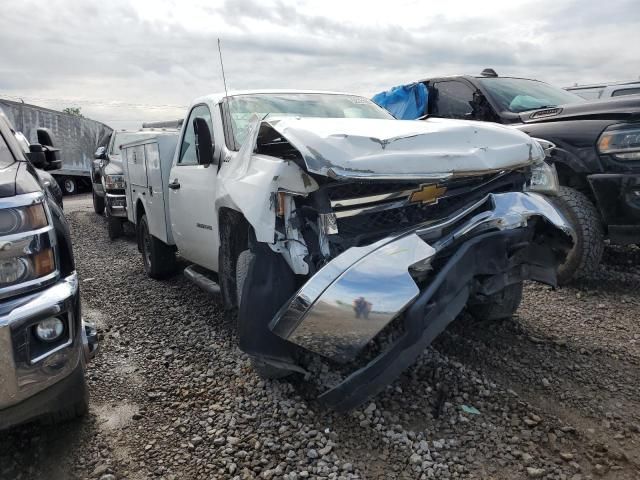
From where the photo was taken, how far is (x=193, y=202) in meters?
4.22

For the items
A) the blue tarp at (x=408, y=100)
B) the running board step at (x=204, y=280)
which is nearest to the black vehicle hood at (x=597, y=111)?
the blue tarp at (x=408, y=100)

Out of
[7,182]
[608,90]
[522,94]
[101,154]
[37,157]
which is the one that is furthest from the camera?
[101,154]

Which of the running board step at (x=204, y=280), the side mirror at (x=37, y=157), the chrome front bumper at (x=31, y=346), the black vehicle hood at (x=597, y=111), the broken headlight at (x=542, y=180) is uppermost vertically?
the black vehicle hood at (x=597, y=111)

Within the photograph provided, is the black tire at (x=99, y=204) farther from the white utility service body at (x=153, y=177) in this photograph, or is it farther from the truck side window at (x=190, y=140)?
the truck side window at (x=190, y=140)

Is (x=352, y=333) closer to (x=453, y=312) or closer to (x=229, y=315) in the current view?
(x=453, y=312)

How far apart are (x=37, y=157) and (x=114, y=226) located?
548 centimetres

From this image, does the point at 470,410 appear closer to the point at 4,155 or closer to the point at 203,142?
the point at 203,142

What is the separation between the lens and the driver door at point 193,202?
3.93 metres

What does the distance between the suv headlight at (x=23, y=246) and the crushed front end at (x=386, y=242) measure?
3.15 ft

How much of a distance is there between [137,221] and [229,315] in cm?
244

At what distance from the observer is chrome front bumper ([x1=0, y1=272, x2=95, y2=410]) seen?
6.69ft

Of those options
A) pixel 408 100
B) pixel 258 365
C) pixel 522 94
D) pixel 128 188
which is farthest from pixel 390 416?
pixel 408 100

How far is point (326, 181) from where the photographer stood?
2.57m

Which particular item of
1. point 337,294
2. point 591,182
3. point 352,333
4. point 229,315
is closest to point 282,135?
point 337,294
